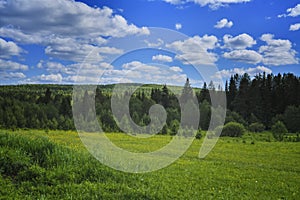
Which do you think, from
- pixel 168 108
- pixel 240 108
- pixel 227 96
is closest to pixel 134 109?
pixel 168 108

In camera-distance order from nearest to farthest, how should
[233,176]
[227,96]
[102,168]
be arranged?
1. [102,168]
2. [233,176]
3. [227,96]

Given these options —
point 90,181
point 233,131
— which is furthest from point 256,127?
point 90,181

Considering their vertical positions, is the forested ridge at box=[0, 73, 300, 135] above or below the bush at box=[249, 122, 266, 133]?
above

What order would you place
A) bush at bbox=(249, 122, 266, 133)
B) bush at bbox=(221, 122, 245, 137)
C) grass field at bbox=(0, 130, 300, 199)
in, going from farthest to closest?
bush at bbox=(249, 122, 266, 133), bush at bbox=(221, 122, 245, 137), grass field at bbox=(0, 130, 300, 199)

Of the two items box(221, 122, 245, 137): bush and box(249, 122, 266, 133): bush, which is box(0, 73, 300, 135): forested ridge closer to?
box(249, 122, 266, 133): bush

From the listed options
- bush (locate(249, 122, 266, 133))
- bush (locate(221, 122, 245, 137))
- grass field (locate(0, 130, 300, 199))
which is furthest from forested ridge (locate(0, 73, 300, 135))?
grass field (locate(0, 130, 300, 199))

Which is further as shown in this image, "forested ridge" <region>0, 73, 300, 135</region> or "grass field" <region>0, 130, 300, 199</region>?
"forested ridge" <region>0, 73, 300, 135</region>

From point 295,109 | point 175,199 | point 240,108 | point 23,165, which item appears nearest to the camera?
point 175,199

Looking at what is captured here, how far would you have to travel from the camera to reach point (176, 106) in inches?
3031

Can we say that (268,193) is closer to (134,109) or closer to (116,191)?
(116,191)

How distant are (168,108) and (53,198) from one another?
6469 cm

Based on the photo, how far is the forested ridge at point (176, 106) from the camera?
193 ft

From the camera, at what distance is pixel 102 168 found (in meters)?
13.3

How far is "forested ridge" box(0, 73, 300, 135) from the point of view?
58.8 m
